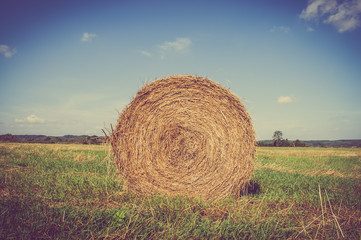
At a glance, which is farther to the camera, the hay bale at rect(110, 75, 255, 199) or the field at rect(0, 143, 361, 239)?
the hay bale at rect(110, 75, 255, 199)

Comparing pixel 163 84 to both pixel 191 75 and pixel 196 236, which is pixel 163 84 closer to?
pixel 191 75

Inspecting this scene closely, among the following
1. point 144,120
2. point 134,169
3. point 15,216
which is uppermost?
point 144,120

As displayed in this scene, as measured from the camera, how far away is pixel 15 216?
2.70 metres

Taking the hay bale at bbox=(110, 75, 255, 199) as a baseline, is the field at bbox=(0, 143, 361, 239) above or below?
below

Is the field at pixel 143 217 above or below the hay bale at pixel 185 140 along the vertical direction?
below

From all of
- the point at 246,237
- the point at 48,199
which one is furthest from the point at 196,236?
the point at 48,199

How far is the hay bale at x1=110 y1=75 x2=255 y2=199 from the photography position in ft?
14.8

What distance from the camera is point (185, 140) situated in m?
4.73

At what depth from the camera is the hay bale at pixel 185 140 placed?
4516 mm

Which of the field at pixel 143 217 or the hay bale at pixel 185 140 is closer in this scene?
the field at pixel 143 217

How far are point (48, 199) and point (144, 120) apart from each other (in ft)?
7.12

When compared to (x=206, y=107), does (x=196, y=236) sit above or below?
below

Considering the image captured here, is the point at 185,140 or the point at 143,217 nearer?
the point at 143,217

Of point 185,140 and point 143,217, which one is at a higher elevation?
point 185,140
